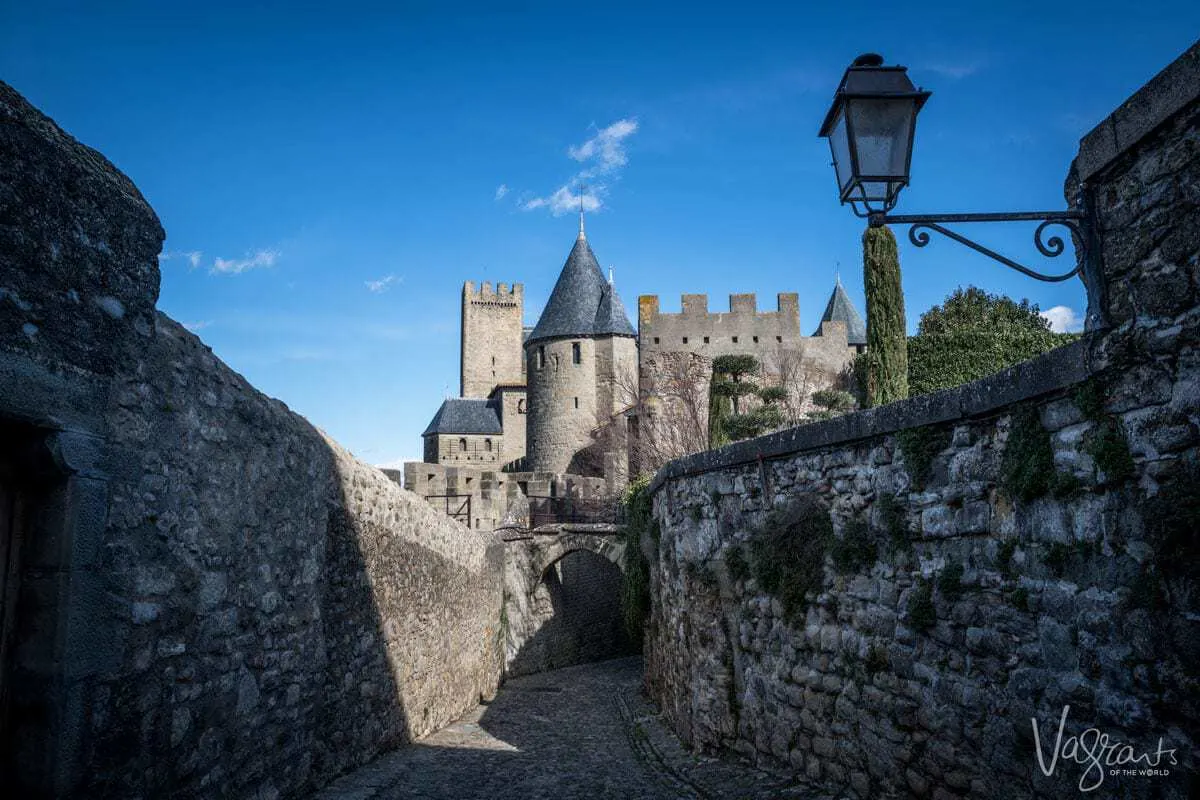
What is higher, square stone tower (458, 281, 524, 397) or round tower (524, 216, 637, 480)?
square stone tower (458, 281, 524, 397)

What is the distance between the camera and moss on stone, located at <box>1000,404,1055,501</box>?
3270 mm

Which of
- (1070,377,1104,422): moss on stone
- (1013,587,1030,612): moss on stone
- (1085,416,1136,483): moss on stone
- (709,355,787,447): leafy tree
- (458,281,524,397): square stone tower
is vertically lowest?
(1013,587,1030,612): moss on stone

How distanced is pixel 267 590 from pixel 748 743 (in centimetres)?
371

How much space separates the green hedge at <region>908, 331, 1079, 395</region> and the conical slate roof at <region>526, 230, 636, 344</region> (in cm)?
1644

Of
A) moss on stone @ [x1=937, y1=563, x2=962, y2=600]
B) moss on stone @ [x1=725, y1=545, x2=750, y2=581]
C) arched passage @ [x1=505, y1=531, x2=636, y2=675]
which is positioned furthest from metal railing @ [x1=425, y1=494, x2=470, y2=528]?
moss on stone @ [x1=937, y1=563, x2=962, y2=600]

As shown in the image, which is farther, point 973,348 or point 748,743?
point 973,348

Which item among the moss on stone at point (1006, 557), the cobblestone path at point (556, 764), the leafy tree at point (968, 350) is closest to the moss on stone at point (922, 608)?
the moss on stone at point (1006, 557)

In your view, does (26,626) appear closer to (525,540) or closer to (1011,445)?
(1011,445)

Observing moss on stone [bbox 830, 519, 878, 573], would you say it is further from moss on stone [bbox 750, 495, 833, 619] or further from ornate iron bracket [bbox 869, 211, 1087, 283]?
ornate iron bracket [bbox 869, 211, 1087, 283]

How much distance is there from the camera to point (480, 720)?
414 inches

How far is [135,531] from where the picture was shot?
3.61 m

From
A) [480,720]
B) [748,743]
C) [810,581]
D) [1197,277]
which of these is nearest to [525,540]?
[480,720]

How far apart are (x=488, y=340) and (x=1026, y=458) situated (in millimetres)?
53628

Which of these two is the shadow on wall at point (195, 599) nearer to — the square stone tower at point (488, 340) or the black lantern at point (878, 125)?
the black lantern at point (878, 125)
